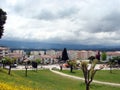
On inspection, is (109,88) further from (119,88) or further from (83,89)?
(83,89)

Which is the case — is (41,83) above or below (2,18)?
below

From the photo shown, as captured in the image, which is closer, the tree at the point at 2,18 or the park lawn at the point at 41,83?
the park lawn at the point at 41,83

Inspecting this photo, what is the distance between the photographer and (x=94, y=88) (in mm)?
68125

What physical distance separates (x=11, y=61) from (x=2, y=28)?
15.7 meters

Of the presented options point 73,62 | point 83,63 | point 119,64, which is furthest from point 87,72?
point 119,64

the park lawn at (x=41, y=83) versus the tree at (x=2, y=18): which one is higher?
the tree at (x=2, y=18)

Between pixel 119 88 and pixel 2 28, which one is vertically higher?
pixel 2 28

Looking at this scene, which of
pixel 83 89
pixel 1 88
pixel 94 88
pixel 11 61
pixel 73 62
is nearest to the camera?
pixel 1 88

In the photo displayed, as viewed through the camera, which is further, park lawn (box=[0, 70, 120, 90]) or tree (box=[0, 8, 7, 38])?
tree (box=[0, 8, 7, 38])

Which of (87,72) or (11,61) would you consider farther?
(11,61)

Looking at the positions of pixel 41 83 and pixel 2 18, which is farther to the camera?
pixel 2 18

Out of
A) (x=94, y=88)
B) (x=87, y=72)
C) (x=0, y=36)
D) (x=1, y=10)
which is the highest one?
(x=1, y=10)

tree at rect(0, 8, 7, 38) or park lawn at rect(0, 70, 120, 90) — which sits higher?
tree at rect(0, 8, 7, 38)

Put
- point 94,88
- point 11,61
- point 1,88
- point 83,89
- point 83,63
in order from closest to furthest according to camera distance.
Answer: point 1,88
point 83,63
point 83,89
point 94,88
point 11,61
